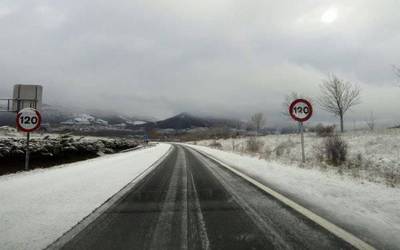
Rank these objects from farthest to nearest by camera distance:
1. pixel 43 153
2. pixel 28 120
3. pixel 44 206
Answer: pixel 43 153
pixel 28 120
pixel 44 206

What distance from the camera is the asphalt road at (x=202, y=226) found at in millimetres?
4043

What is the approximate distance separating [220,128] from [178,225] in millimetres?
143438

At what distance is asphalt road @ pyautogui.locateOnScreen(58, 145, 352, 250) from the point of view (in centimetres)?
404

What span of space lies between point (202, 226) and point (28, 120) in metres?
10.4

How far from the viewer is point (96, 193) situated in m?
7.76

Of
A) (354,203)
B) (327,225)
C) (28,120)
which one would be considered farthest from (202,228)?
(28,120)

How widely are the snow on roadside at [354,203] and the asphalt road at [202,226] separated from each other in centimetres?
52

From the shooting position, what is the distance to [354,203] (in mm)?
6199

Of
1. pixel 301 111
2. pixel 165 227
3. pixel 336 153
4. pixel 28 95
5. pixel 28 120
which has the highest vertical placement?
pixel 28 95

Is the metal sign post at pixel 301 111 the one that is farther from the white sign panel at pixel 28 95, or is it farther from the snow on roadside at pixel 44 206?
the white sign panel at pixel 28 95

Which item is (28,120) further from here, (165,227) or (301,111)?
(301,111)

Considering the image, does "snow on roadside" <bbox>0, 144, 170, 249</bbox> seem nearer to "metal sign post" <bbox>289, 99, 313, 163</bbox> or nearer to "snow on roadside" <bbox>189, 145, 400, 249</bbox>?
"snow on roadside" <bbox>189, 145, 400, 249</bbox>

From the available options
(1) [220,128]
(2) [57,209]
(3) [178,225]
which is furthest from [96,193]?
(1) [220,128]

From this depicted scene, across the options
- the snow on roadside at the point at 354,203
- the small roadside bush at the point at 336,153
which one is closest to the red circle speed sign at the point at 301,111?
the small roadside bush at the point at 336,153
